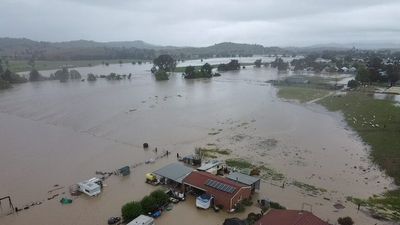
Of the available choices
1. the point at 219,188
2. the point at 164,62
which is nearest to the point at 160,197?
the point at 219,188

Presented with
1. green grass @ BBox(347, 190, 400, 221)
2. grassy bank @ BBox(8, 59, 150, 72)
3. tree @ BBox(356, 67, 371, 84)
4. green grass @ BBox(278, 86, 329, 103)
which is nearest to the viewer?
green grass @ BBox(347, 190, 400, 221)

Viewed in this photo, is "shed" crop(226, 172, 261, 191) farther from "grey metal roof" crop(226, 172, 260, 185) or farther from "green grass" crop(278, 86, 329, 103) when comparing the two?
"green grass" crop(278, 86, 329, 103)

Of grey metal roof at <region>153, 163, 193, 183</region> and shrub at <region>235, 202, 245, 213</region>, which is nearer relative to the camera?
shrub at <region>235, 202, 245, 213</region>

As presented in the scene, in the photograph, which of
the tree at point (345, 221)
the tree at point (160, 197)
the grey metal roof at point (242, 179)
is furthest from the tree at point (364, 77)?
the tree at point (160, 197)

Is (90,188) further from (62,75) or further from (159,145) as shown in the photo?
(62,75)

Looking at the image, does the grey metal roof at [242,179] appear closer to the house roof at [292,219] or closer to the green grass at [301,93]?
the house roof at [292,219]

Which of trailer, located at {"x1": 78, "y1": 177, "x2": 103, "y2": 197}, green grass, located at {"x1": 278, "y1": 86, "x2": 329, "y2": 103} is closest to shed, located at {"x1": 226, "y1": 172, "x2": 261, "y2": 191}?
trailer, located at {"x1": 78, "y1": 177, "x2": 103, "y2": 197}

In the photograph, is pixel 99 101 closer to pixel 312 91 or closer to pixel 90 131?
pixel 90 131

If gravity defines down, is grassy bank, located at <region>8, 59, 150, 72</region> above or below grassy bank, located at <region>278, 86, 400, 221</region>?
above

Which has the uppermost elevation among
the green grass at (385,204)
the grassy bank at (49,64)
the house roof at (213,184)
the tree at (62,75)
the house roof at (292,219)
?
the grassy bank at (49,64)
